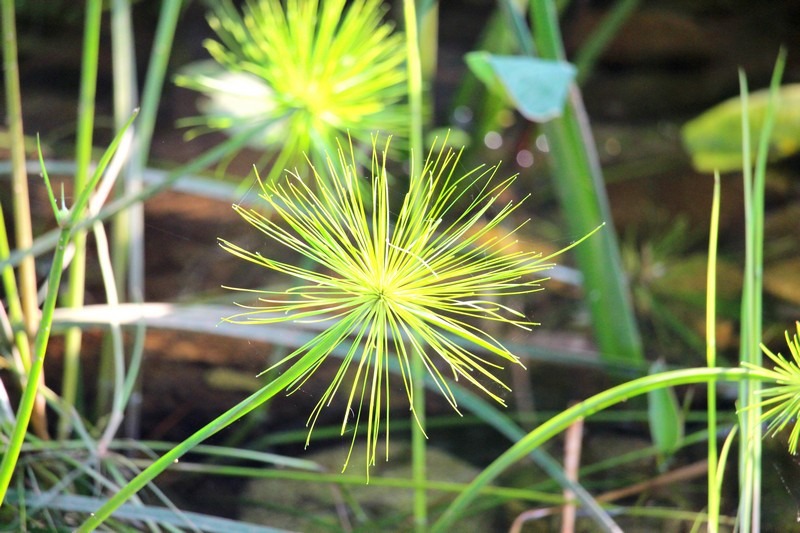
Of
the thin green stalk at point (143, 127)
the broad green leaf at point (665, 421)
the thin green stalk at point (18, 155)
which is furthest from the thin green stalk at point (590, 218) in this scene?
the thin green stalk at point (18, 155)

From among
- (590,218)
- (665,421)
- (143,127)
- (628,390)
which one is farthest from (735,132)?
(628,390)

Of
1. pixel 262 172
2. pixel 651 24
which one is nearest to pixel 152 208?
pixel 262 172

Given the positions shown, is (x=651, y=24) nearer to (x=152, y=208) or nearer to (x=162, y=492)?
(x=152, y=208)

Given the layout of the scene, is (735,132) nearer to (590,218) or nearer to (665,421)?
(590,218)

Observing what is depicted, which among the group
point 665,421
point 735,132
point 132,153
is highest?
point 735,132

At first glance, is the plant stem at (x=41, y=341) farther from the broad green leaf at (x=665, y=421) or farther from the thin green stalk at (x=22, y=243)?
the broad green leaf at (x=665, y=421)
